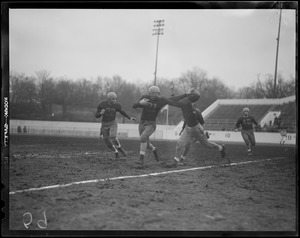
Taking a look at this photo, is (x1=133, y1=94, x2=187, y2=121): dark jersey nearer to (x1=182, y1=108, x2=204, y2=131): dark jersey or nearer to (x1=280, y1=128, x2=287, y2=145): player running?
(x1=182, y1=108, x2=204, y2=131): dark jersey

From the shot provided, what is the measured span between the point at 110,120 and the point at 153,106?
907 millimetres

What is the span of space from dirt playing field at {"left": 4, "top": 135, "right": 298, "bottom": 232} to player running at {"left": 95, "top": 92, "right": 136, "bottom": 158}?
192 mm

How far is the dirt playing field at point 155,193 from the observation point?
309cm

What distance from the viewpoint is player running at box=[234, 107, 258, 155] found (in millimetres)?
5264

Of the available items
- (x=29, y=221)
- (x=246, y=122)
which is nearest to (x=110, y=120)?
(x=29, y=221)

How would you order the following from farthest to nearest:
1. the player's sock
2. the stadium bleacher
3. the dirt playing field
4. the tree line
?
the player's sock
the stadium bleacher
the tree line
the dirt playing field

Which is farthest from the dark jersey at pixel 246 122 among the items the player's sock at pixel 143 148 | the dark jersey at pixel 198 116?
the player's sock at pixel 143 148

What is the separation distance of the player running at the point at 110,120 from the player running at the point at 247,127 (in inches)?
85.2

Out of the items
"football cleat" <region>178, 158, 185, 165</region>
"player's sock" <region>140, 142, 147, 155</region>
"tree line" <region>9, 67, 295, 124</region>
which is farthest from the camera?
"football cleat" <region>178, 158, 185, 165</region>

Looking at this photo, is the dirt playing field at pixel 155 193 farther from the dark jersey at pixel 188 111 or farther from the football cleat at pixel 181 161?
the dark jersey at pixel 188 111

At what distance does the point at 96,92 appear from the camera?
483 cm

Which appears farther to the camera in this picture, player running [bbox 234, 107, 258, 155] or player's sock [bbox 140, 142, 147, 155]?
player running [bbox 234, 107, 258, 155]

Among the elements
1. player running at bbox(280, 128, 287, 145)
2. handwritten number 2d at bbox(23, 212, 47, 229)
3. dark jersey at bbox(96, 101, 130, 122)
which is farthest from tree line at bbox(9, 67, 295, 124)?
handwritten number 2d at bbox(23, 212, 47, 229)

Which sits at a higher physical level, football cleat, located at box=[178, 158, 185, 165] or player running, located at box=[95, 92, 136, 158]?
player running, located at box=[95, 92, 136, 158]
